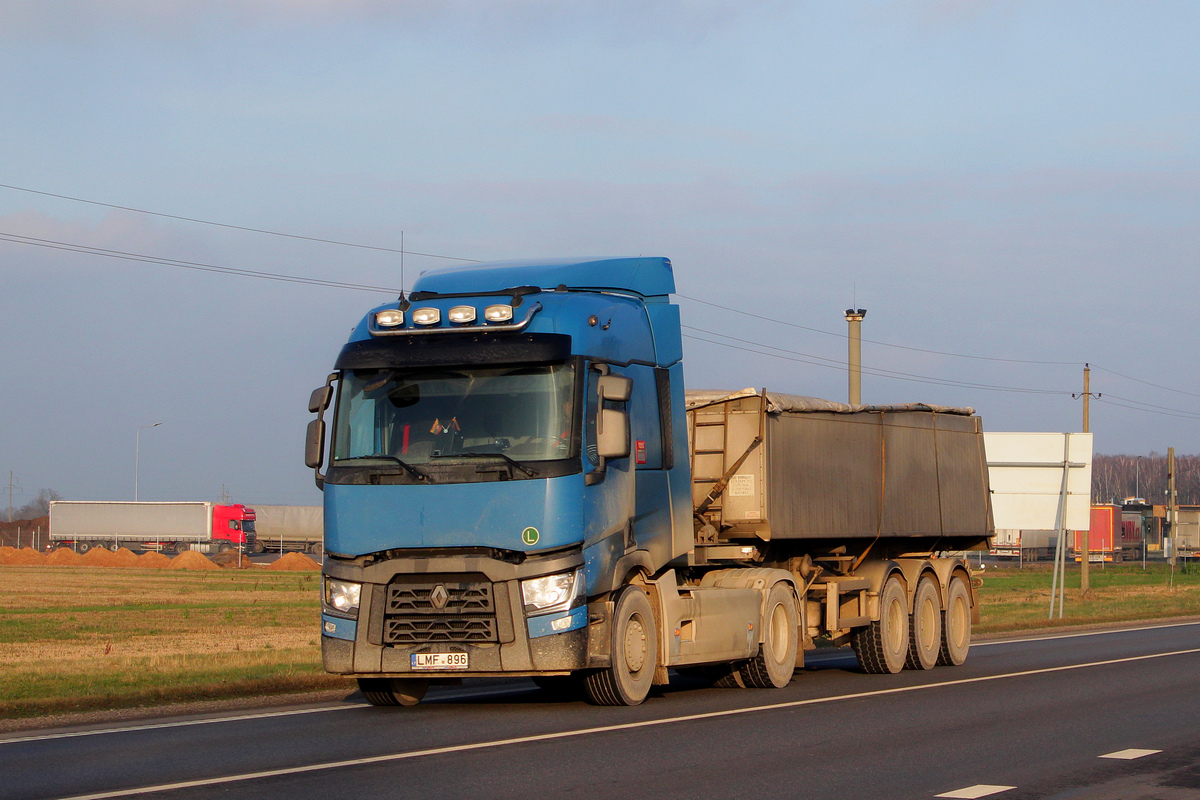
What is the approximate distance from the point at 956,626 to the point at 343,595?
35.5 feet

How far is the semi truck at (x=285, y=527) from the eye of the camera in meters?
101

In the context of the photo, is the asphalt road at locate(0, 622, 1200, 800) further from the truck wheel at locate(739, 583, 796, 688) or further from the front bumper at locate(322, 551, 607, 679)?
the front bumper at locate(322, 551, 607, 679)

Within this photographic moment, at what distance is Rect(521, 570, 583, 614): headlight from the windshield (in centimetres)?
104

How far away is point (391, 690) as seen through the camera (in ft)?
44.9

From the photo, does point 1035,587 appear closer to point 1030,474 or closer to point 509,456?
point 1030,474

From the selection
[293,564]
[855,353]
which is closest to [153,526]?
[293,564]

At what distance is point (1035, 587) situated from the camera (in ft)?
175

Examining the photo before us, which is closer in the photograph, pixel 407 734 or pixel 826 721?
pixel 407 734

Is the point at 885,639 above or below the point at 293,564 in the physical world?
above

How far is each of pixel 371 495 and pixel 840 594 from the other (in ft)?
24.8

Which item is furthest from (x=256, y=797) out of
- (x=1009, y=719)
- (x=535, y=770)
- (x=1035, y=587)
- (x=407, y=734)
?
(x=1035, y=587)

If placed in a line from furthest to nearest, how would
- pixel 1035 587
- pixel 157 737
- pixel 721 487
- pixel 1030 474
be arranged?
1. pixel 1035 587
2. pixel 1030 474
3. pixel 721 487
4. pixel 157 737

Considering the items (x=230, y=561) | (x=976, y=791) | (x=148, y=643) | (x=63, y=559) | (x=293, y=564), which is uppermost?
(x=976, y=791)

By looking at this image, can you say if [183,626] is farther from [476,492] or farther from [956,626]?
[476,492]
